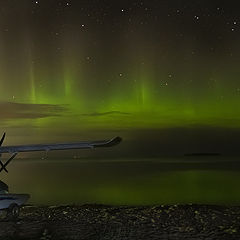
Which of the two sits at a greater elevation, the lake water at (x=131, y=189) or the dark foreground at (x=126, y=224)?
the dark foreground at (x=126, y=224)

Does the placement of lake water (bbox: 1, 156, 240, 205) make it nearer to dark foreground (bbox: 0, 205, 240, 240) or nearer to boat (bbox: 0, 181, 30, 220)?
dark foreground (bbox: 0, 205, 240, 240)

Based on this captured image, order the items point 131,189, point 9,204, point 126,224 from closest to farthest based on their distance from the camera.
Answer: point 126,224, point 9,204, point 131,189

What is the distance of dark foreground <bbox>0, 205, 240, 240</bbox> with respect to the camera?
13258mm

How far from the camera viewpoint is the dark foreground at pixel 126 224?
43.5 ft

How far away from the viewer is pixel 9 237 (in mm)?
13195

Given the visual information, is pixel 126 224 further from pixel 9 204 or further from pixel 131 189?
pixel 131 189

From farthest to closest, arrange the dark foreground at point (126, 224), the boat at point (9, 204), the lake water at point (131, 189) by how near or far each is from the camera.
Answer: the lake water at point (131, 189)
the boat at point (9, 204)
the dark foreground at point (126, 224)

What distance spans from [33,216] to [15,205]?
84 cm

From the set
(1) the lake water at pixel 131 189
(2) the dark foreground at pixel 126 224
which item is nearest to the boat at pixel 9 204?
(2) the dark foreground at pixel 126 224

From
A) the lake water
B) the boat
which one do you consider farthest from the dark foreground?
the lake water

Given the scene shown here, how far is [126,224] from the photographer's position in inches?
599

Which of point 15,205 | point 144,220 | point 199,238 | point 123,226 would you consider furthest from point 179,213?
point 15,205

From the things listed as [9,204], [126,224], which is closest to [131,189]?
[9,204]

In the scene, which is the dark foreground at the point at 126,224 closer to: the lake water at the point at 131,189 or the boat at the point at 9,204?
the boat at the point at 9,204
